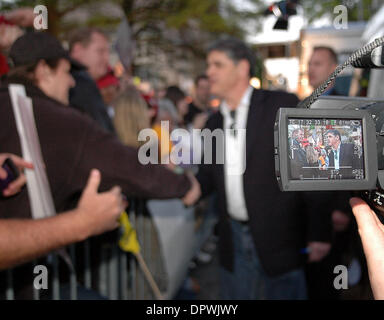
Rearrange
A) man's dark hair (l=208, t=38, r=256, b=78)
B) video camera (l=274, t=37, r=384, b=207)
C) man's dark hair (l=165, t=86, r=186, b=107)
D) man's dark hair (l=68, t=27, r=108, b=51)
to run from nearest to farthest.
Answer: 1. video camera (l=274, t=37, r=384, b=207)
2. man's dark hair (l=208, t=38, r=256, b=78)
3. man's dark hair (l=68, t=27, r=108, b=51)
4. man's dark hair (l=165, t=86, r=186, b=107)

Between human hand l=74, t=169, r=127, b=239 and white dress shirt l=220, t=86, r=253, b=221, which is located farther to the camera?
white dress shirt l=220, t=86, r=253, b=221

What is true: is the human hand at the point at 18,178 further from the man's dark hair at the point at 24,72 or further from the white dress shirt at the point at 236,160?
the white dress shirt at the point at 236,160

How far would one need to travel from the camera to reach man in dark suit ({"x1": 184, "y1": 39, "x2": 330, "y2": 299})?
242cm

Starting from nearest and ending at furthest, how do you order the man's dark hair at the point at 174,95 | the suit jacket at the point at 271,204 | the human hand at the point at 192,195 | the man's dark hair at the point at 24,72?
the man's dark hair at the point at 24,72 → the suit jacket at the point at 271,204 → the human hand at the point at 192,195 → the man's dark hair at the point at 174,95

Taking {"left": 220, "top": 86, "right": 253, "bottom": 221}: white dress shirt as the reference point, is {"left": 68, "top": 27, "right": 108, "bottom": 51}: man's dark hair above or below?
above

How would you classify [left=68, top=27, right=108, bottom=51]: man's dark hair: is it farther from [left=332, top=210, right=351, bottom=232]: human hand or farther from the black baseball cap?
[left=332, top=210, right=351, bottom=232]: human hand

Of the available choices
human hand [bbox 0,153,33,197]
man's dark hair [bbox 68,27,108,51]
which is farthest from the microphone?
man's dark hair [bbox 68,27,108,51]

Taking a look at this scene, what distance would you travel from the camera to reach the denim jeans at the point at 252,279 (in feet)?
8.34

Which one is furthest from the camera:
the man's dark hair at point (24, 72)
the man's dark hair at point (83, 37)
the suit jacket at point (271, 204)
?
the man's dark hair at point (83, 37)

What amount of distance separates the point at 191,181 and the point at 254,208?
427mm

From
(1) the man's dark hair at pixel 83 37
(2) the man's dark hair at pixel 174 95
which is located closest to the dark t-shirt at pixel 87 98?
(1) the man's dark hair at pixel 83 37

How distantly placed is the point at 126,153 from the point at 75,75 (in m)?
1.26

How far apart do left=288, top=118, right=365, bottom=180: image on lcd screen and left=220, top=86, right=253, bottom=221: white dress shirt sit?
1372mm

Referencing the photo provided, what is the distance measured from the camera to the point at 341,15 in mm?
2336
